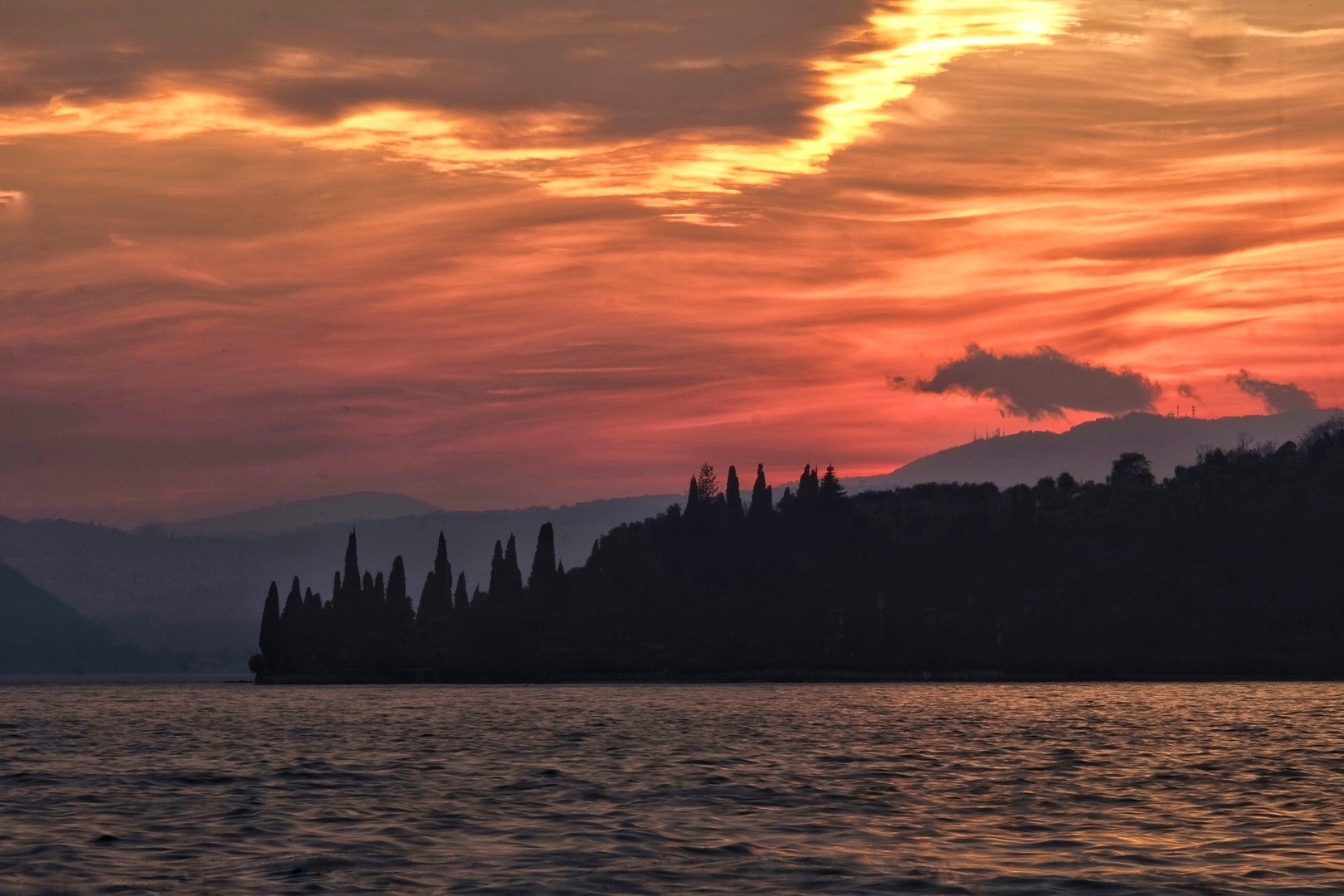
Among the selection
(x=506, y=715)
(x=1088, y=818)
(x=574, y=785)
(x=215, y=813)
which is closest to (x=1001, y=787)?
(x=1088, y=818)

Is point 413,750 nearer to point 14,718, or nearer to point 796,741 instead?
point 796,741

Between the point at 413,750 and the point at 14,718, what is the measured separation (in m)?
76.4

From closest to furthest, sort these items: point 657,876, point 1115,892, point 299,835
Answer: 1. point 1115,892
2. point 657,876
3. point 299,835

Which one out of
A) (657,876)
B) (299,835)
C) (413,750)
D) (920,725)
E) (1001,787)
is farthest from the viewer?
(920,725)

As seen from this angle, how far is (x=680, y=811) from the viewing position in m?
53.0

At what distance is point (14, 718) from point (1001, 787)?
113 metres

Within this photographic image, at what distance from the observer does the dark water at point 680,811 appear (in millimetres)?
38719

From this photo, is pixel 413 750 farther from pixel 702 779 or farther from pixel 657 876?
pixel 657 876

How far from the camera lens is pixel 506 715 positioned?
137 metres

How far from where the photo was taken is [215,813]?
175 feet

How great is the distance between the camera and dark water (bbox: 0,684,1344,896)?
38719 millimetres

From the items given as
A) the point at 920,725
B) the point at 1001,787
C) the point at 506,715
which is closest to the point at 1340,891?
the point at 1001,787

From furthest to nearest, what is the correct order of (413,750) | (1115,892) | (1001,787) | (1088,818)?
1. (413,750)
2. (1001,787)
3. (1088,818)
4. (1115,892)

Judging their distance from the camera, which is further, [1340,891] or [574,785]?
[574,785]
